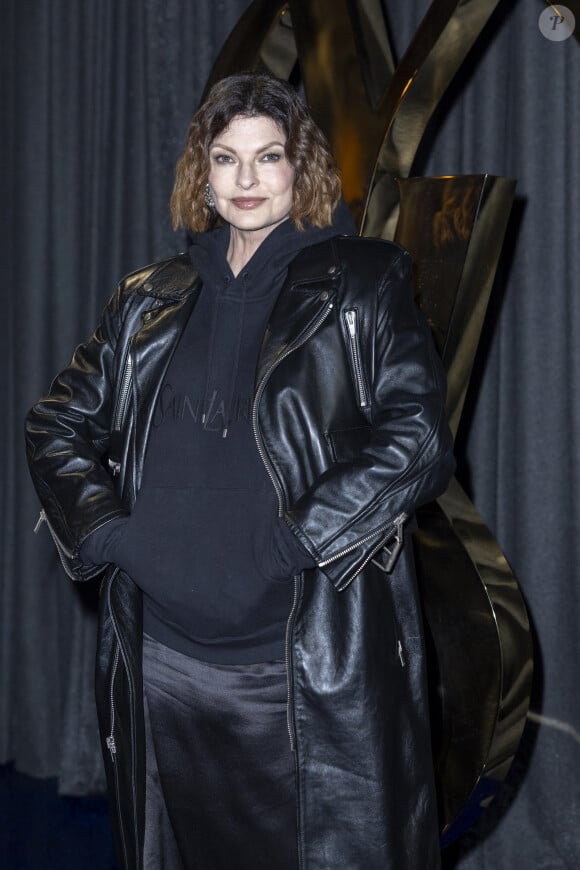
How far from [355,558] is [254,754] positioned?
13.2 inches

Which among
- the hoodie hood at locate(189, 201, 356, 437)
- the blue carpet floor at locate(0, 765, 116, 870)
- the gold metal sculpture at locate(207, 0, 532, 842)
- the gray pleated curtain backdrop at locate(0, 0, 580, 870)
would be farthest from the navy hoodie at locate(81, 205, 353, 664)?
the blue carpet floor at locate(0, 765, 116, 870)

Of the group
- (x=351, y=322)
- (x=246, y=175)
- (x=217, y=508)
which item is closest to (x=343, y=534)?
(x=217, y=508)

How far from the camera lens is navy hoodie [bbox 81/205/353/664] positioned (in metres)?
1.42

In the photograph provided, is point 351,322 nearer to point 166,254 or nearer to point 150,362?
point 150,362

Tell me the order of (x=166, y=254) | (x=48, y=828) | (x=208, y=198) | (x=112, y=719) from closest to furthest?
(x=112, y=719) → (x=208, y=198) → (x=48, y=828) → (x=166, y=254)

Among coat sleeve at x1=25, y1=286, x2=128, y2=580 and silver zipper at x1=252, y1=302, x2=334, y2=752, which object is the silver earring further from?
silver zipper at x1=252, y1=302, x2=334, y2=752

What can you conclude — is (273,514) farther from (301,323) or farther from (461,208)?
(461,208)

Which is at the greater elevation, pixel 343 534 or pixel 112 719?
pixel 343 534

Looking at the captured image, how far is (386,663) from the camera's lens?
4.87 feet

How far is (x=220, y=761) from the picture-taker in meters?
1.53

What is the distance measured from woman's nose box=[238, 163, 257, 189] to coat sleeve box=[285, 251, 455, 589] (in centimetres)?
25

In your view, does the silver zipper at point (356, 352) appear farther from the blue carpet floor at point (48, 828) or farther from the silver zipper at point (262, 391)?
the blue carpet floor at point (48, 828)

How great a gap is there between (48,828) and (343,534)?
70.9 inches

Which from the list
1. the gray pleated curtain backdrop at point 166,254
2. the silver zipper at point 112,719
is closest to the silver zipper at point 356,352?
the silver zipper at point 112,719
